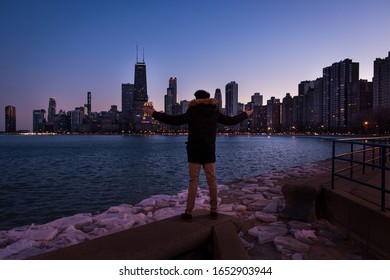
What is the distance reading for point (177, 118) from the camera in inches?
182

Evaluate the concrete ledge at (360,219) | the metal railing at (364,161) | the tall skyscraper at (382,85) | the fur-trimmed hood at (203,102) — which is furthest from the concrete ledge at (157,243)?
the tall skyscraper at (382,85)

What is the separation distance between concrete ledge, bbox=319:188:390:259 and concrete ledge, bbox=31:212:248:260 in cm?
225

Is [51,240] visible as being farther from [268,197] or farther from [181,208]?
[268,197]

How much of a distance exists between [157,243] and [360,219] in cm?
358

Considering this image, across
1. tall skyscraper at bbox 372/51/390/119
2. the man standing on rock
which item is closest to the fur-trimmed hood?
the man standing on rock

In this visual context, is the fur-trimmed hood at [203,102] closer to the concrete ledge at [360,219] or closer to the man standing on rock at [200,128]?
the man standing on rock at [200,128]

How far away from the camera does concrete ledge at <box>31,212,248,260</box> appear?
3.43 meters

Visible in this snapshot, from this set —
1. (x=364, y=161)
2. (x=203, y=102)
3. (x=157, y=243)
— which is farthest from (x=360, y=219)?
(x=364, y=161)

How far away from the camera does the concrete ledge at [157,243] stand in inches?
135

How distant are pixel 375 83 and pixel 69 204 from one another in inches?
9085

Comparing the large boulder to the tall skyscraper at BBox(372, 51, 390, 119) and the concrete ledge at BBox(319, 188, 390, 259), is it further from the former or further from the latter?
the tall skyscraper at BBox(372, 51, 390, 119)

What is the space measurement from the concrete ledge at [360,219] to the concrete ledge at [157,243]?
2.25m
